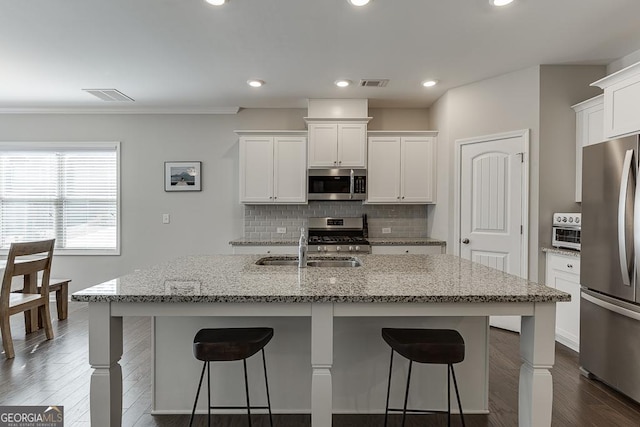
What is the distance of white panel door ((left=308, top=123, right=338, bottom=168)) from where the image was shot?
4.41 metres

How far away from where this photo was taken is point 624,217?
7.54 feet

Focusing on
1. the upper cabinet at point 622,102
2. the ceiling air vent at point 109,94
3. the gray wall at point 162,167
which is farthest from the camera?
the gray wall at point 162,167

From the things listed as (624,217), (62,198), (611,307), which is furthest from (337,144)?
(62,198)

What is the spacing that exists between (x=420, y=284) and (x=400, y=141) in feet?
10.1

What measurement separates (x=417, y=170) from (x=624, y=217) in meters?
2.41

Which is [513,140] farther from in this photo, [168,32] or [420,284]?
[168,32]

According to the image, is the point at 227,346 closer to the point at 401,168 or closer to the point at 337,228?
the point at 337,228

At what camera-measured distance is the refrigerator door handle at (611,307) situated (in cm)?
226

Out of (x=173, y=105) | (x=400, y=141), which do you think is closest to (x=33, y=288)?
(x=173, y=105)

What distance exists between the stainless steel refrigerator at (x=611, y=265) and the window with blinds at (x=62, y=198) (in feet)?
17.2

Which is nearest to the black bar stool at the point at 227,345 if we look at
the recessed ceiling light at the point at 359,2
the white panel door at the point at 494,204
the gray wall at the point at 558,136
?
the recessed ceiling light at the point at 359,2

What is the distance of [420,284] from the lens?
1731 mm

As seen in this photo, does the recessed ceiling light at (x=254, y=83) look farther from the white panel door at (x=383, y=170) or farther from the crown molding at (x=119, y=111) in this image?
the white panel door at (x=383, y=170)

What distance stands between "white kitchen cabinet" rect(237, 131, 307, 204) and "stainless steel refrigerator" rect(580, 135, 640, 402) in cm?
291
